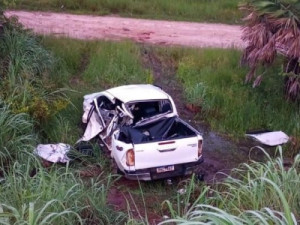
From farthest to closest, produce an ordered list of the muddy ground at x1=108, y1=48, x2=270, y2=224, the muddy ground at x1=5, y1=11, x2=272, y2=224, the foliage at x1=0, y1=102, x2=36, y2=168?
the muddy ground at x1=5, y1=11, x2=272, y2=224 < the foliage at x1=0, y1=102, x2=36, y2=168 < the muddy ground at x1=108, y1=48, x2=270, y2=224

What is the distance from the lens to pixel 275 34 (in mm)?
11508

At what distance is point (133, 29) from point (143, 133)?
24.4 feet

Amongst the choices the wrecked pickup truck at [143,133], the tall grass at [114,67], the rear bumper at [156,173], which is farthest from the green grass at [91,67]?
the rear bumper at [156,173]

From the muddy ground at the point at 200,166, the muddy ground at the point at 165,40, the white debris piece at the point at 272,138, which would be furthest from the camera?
the white debris piece at the point at 272,138

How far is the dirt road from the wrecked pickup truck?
4875 mm

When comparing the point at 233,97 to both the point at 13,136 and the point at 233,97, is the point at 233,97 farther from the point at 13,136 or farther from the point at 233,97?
the point at 13,136

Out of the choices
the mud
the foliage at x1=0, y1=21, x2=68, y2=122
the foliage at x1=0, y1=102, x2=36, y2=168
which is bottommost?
the mud

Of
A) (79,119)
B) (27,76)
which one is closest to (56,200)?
(27,76)

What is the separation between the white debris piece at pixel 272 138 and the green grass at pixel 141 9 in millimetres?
6916

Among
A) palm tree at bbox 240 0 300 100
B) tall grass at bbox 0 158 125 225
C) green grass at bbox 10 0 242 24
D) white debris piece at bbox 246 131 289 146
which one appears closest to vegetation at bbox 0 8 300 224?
tall grass at bbox 0 158 125 225

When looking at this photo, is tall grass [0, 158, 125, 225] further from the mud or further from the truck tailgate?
the mud

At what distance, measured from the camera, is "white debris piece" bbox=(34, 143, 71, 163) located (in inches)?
369

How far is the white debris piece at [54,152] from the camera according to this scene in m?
9.36

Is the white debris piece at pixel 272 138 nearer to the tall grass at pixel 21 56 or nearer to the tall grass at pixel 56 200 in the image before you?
the tall grass at pixel 21 56
